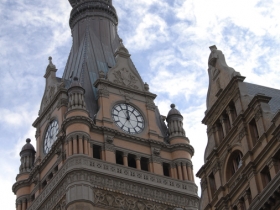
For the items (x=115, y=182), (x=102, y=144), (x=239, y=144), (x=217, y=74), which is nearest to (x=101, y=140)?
(x=102, y=144)

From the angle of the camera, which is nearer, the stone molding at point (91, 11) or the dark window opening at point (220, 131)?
the dark window opening at point (220, 131)

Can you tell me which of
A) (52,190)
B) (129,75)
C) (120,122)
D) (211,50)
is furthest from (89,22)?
(211,50)

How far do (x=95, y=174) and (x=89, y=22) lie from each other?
1993 centimetres

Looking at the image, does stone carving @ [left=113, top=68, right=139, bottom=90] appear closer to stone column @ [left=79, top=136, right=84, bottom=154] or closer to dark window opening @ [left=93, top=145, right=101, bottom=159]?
dark window opening @ [left=93, top=145, right=101, bottom=159]

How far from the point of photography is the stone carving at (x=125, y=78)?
7038cm

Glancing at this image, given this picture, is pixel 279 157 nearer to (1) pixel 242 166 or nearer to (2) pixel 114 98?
(1) pixel 242 166

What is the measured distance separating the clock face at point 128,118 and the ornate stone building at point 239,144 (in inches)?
991

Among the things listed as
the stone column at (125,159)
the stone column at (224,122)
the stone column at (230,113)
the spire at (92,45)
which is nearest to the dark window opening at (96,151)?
the stone column at (125,159)

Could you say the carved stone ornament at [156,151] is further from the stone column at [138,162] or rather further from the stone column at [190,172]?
the stone column at [190,172]

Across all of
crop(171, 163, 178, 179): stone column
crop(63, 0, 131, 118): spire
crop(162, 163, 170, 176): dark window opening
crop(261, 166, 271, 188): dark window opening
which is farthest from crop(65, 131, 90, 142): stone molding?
crop(261, 166, 271, 188): dark window opening

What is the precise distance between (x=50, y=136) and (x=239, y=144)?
33.2 meters

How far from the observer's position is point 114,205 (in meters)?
60.4

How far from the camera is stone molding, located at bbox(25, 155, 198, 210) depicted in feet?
200

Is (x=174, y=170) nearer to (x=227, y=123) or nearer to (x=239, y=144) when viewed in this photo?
(x=227, y=123)
